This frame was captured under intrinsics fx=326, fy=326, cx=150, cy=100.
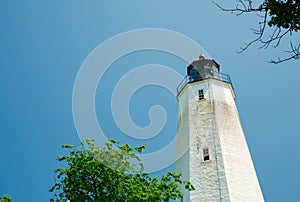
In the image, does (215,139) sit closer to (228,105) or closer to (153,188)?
(228,105)

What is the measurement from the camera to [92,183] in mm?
12125

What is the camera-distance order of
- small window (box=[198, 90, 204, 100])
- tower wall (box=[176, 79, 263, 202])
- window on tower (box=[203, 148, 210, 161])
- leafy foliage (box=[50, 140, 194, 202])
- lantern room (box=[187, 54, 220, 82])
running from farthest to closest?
lantern room (box=[187, 54, 220, 82]), small window (box=[198, 90, 204, 100]), window on tower (box=[203, 148, 210, 161]), tower wall (box=[176, 79, 263, 202]), leafy foliage (box=[50, 140, 194, 202])

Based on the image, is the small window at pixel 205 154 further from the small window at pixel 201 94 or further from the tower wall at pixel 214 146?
the small window at pixel 201 94

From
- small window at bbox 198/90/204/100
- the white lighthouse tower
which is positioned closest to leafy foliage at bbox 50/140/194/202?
the white lighthouse tower

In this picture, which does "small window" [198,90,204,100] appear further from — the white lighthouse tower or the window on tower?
the window on tower

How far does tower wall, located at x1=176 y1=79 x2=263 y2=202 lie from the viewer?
1909 cm

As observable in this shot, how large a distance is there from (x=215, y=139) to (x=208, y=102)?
3522 mm

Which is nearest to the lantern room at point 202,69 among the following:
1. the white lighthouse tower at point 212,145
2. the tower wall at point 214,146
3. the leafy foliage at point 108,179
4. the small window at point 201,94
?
the white lighthouse tower at point 212,145

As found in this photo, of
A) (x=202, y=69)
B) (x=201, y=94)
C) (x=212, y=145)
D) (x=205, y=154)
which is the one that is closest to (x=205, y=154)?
(x=205, y=154)

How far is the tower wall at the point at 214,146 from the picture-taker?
1909 cm

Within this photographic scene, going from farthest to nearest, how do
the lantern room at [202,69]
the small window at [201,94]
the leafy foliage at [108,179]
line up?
the lantern room at [202,69] → the small window at [201,94] → the leafy foliage at [108,179]

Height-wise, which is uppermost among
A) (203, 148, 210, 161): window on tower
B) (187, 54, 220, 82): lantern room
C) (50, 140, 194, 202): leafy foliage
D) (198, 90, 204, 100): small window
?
A: (187, 54, 220, 82): lantern room

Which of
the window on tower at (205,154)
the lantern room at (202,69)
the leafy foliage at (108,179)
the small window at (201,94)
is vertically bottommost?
the leafy foliage at (108,179)

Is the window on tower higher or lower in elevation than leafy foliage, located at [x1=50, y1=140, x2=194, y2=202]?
higher
